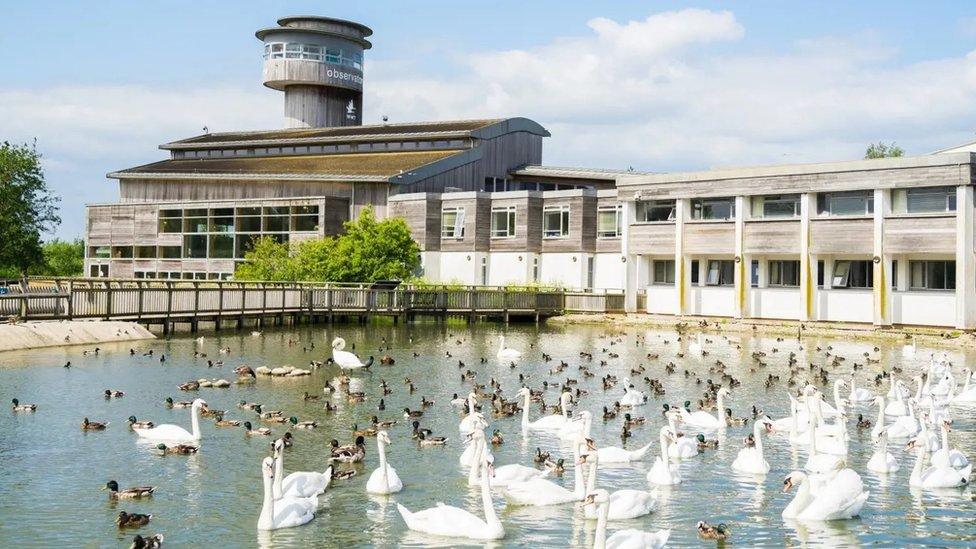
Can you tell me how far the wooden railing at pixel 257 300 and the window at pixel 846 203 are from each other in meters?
14.7

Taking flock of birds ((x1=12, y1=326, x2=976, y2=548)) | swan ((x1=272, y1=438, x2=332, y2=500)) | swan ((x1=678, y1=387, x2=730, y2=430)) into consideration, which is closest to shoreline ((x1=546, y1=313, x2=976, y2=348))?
flock of birds ((x1=12, y1=326, x2=976, y2=548))

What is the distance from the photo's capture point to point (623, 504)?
17734 millimetres

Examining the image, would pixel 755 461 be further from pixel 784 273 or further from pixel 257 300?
pixel 784 273

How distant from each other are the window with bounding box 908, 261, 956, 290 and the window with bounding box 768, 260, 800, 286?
6.69 m

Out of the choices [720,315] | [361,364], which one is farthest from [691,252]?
[361,364]

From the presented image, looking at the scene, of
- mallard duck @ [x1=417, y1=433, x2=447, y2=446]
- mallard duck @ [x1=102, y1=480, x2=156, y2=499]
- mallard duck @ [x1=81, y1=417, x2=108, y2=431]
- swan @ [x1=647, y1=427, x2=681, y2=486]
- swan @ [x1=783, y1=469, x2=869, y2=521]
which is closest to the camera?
swan @ [x1=783, y1=469, x2=869, y2=521]

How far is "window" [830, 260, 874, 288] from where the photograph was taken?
58.2 metres

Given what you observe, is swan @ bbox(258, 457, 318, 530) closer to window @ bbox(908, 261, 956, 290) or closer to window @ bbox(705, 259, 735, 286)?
window @ bbox(908, 261, 956, 290)

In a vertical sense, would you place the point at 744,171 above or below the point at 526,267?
above

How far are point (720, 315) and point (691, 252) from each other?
13.0 ft

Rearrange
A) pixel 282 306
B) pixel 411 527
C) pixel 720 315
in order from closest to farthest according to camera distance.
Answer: pixel 411 527 < pixel 282 306 < pixel 720 315

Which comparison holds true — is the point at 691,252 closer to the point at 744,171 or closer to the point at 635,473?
the point at 744,171

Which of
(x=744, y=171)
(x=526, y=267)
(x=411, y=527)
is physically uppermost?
(x=744, y=171)

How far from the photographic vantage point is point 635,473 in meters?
21.5
